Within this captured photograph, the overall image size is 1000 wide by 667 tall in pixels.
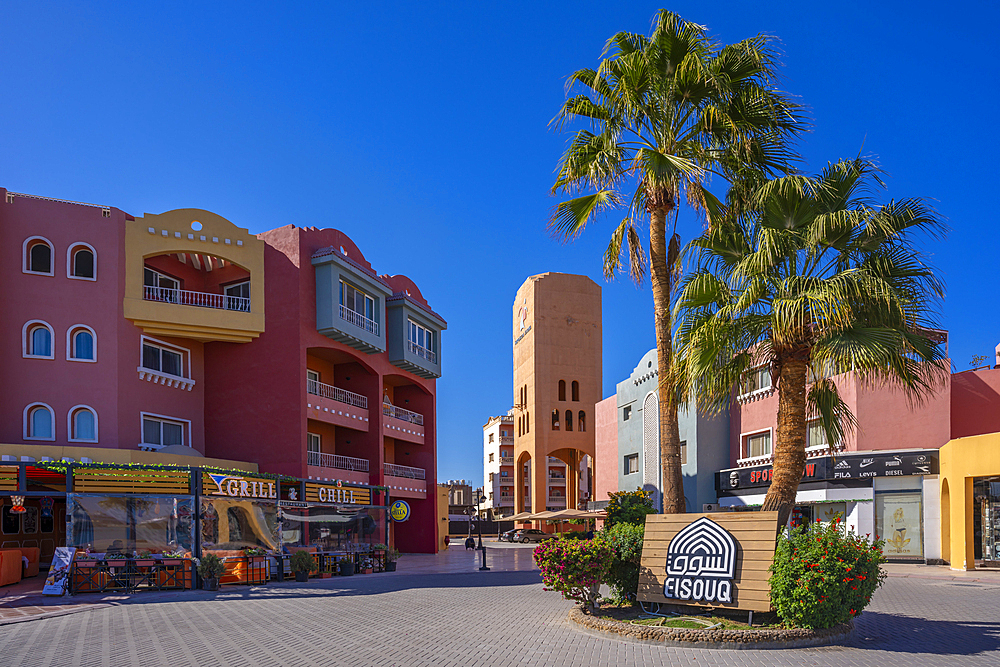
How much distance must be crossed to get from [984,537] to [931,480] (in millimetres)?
2826

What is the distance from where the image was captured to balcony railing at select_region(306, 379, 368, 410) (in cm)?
3359

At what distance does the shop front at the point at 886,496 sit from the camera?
2706 centimetres

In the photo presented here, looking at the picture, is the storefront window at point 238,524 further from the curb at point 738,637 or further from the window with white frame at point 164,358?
the curb at point 738,637

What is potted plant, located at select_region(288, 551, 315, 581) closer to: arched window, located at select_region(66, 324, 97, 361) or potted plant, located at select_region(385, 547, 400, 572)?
potted plant, located at select_region(385, 547, 400, 572)

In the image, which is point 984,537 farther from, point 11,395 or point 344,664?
point 11,395

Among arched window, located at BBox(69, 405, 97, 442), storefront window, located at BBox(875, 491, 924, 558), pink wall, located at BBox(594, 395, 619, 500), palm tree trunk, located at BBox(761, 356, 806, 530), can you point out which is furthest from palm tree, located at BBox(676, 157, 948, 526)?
pink wall, located at BBox(594, 395, 619, 500)

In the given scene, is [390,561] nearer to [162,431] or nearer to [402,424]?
[162,431]

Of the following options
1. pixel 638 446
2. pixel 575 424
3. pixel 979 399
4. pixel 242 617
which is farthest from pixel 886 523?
pixel 575 424

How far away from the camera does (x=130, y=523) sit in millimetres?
19484

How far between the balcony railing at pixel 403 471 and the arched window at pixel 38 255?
1677cm

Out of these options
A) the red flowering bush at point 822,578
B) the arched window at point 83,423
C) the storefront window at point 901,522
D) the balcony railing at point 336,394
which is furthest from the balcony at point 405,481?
the red flowering bush at point 822,578

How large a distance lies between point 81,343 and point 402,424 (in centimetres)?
1728

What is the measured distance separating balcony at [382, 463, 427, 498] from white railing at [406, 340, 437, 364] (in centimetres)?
575

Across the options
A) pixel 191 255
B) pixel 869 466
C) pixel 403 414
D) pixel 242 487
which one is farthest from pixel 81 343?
pixel 869 466
